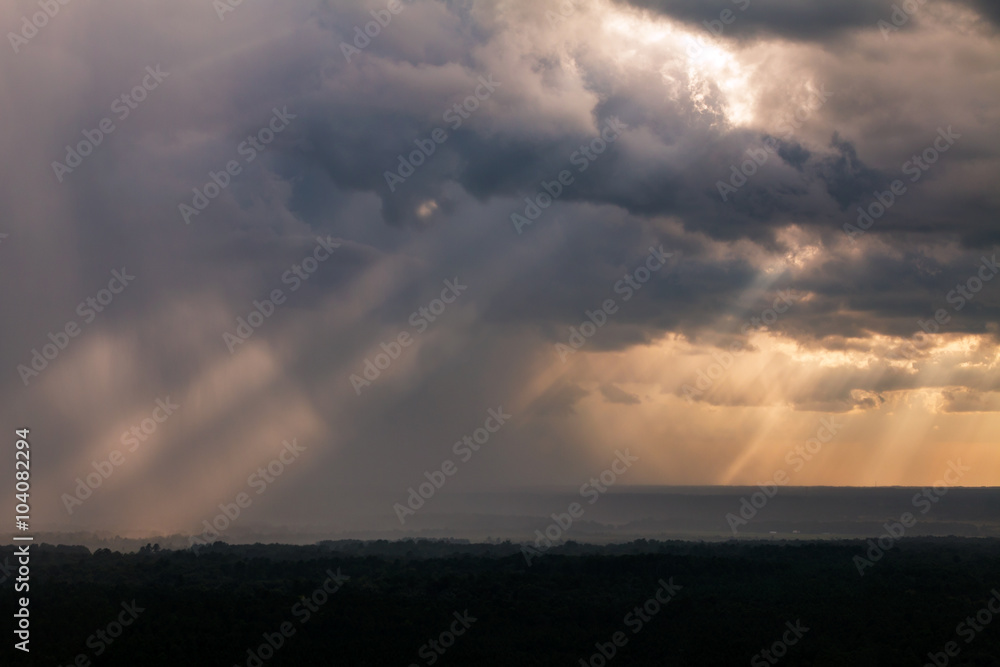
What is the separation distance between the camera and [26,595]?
55781mm

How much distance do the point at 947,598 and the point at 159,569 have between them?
57976 millimetres

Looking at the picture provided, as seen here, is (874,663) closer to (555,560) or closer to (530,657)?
(530,657)

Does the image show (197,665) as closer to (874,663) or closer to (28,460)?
(28,460)

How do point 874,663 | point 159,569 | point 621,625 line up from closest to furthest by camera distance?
point 874,663 < point 621,625 < point 159,569

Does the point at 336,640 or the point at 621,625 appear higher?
the point at 621,625

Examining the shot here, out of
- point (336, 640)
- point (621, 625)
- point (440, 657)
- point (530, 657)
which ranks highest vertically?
point (621, 625)

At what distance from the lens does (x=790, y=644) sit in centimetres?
4809

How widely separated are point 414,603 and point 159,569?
82.3 feet

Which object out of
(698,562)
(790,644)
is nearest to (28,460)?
(790,644)

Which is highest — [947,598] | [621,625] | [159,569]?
[947,598]

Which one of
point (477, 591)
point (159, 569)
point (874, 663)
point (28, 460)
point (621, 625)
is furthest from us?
point (159, 569)

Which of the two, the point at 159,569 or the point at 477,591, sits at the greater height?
the point at 477,591

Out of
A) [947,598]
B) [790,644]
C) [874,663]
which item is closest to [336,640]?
[790,644]

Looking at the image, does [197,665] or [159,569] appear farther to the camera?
[159,569]
